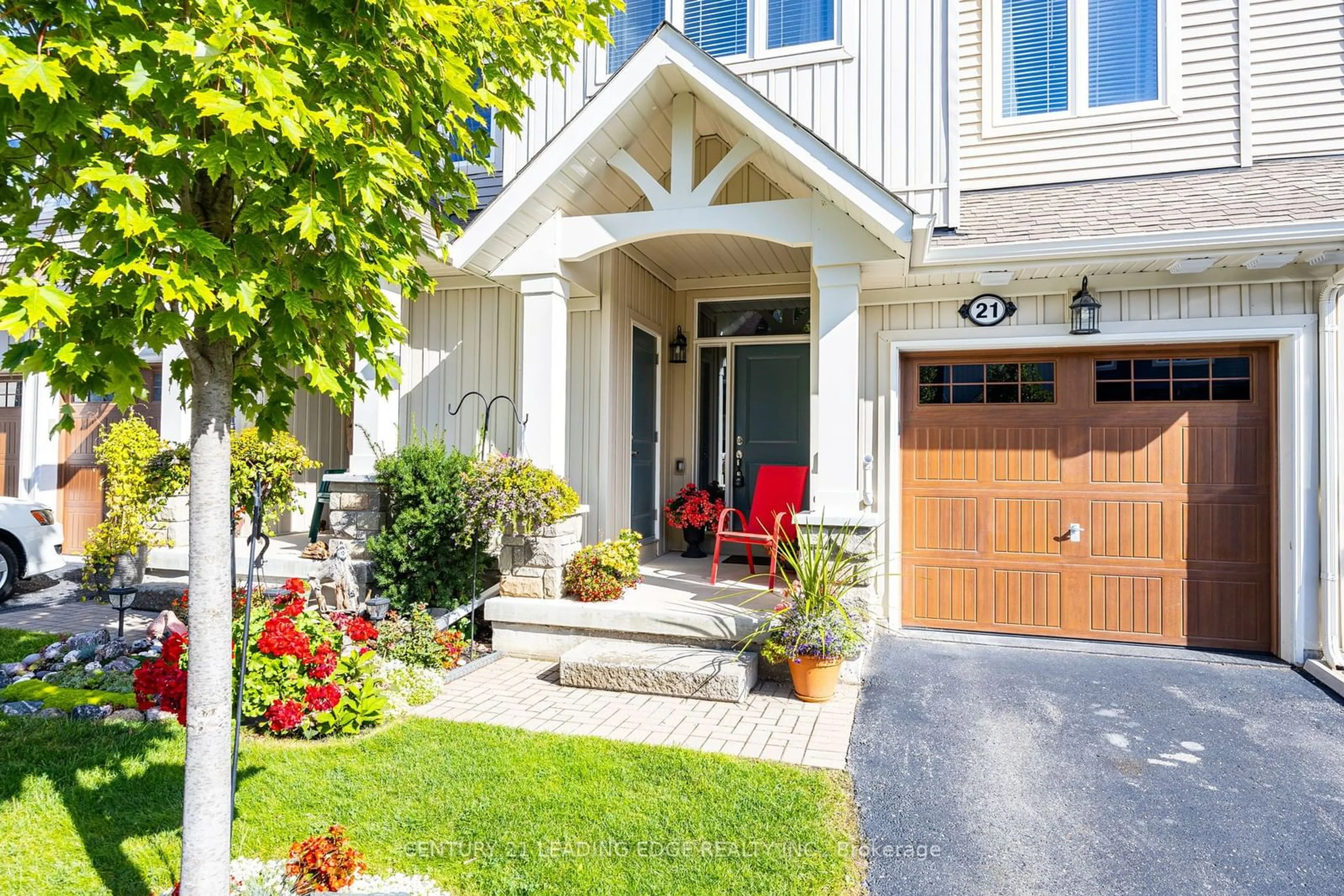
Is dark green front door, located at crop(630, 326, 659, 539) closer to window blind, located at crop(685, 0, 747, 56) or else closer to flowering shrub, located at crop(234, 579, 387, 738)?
window blind, located at crop(685, 0, 747, 56)

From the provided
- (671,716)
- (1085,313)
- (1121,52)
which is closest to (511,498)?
(671,716)

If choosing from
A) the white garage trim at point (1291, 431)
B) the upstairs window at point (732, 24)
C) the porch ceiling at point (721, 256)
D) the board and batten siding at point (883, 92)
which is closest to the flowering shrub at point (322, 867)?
the white garage trim at point (1291, 431)

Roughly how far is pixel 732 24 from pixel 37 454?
8.74 meters

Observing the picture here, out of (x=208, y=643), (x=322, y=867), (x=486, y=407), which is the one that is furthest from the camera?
(x=486, y=407)

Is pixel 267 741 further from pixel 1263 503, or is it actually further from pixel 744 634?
pixel 1263 503

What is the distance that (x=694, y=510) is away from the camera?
262 inches

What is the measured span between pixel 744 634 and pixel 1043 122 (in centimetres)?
453

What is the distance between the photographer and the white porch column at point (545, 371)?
5172 millimetres

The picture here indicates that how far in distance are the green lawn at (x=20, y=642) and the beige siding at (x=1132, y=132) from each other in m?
7.48

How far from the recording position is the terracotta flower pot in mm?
4000

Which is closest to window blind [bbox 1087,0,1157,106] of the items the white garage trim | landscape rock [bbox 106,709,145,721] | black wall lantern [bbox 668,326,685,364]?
the white garage trim

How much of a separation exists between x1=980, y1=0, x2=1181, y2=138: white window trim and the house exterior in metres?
0.02

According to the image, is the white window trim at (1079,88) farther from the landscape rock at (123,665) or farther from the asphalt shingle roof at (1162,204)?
the landscape rock at (123,665)

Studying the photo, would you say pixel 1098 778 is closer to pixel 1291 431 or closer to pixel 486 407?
pixel 1291 431
